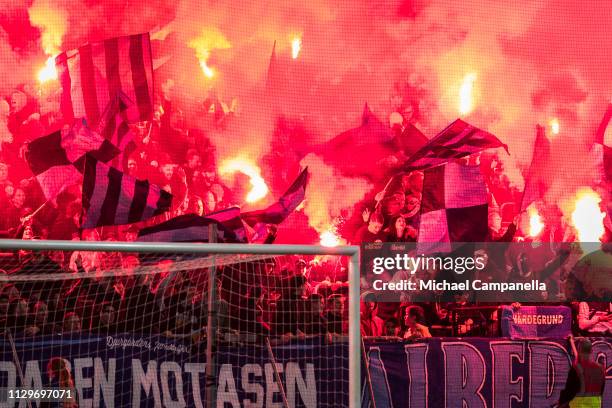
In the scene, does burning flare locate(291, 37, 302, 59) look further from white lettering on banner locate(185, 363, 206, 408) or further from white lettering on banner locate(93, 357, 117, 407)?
white lettering on banner locate(93, 357, 117, 407)

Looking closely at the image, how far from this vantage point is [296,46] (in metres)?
8.38

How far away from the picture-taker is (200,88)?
8.27 metres

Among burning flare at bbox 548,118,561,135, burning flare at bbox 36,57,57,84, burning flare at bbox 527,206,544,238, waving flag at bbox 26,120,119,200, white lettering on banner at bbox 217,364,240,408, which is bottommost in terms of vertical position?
white lettering on banner at bbox 217,364,240,408

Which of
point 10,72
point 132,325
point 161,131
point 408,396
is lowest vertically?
point 408,396

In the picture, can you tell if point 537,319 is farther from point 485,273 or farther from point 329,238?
point 329,238

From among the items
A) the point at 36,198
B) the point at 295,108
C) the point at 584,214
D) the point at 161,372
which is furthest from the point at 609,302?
the point at 36,198

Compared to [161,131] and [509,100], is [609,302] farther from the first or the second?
[161,131]

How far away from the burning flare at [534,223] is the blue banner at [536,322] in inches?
28.3

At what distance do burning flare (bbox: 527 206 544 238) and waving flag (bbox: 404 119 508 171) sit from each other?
0.76m

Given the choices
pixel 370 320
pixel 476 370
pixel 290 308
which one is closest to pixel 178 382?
pixel 290 308

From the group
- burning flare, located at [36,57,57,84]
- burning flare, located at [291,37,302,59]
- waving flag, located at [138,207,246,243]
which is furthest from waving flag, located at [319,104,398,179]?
burning flare, located at [36,57,57,84]

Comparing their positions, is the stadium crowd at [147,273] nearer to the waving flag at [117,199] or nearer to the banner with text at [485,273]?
the waving flag at [117,199]

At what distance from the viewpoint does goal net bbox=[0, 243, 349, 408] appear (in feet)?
21.9

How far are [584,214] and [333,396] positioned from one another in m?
3.18
